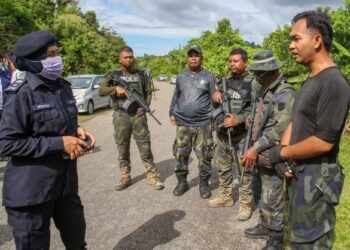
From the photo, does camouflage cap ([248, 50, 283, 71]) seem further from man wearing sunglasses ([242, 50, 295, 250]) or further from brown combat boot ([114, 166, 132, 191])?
brown combat boot ([114, 166, 132, 191])

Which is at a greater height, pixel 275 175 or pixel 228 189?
pixel 275 175

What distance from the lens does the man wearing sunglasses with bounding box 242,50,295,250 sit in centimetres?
345

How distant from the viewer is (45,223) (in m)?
2.73

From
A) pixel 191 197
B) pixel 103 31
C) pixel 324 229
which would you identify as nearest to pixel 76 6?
pixel 103 31

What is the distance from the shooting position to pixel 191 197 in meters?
5.46

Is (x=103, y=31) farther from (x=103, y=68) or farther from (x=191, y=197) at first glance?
(x=191, y=197)

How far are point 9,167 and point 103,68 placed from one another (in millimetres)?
25109

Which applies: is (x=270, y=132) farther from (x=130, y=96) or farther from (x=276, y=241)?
(x=130, y=96)

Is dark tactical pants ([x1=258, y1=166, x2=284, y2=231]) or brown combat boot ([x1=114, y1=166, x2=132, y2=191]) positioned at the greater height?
dark tactical pants ([x1=258, y1=166, x2=284, y2=231])

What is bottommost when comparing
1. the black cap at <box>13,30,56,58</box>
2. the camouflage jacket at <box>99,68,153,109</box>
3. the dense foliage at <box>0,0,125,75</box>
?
the camouflage jacket at <box>99,68,153,109</box>

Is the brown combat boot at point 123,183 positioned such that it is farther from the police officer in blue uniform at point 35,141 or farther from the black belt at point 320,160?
the black belt at point 320,160

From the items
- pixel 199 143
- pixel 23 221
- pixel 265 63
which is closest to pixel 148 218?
pixel 199 143

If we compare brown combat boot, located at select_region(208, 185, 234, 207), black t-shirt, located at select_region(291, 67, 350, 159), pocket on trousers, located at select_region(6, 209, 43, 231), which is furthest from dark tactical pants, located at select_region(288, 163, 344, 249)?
brown combat boot, located at select_region(208, 185, 234, 207)

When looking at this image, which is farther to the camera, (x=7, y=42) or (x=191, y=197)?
(x=7, y=42)
